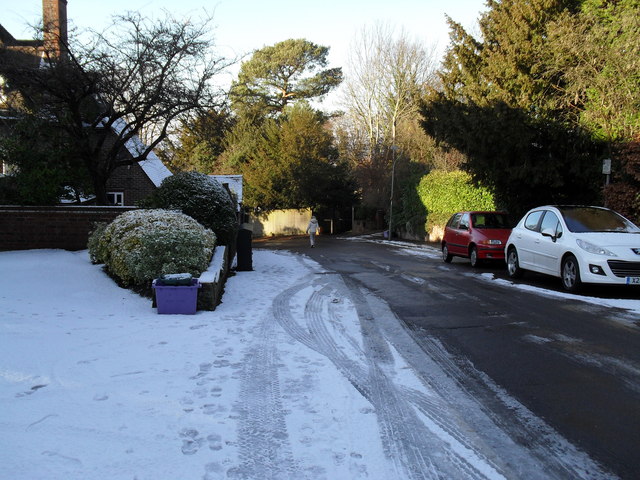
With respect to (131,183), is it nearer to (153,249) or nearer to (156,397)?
(153,249)

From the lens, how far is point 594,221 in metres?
10.1

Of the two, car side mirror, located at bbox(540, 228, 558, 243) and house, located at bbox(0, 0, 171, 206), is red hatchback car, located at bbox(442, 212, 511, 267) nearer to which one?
car side mirror, located at bbox(540, 228, 558, 243)

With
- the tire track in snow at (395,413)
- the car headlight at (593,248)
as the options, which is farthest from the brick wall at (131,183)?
the car headlight at (593,248)

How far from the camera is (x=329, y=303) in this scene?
8625 mm

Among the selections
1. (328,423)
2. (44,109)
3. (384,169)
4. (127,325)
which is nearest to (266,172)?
(384,169)

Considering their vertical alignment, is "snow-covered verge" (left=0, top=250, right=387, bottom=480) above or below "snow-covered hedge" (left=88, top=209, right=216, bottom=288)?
below

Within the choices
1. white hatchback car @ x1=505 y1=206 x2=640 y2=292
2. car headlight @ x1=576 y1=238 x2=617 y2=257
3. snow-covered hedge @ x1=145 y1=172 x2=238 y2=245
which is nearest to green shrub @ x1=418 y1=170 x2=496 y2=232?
white hatchback car @ x1=505 y1=206 x2=640 y2=292

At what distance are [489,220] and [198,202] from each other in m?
8.72

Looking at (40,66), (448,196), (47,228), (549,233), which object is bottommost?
(47,228)

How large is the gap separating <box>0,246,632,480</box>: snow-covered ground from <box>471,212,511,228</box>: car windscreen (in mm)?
9126

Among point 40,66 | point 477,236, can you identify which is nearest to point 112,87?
point 40,66

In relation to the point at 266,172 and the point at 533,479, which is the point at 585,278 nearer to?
the point at 533,479

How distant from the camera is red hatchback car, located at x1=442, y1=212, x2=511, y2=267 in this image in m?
14.2

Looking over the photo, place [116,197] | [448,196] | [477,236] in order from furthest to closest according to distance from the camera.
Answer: [448,196] → [116,197] → [477,236]
